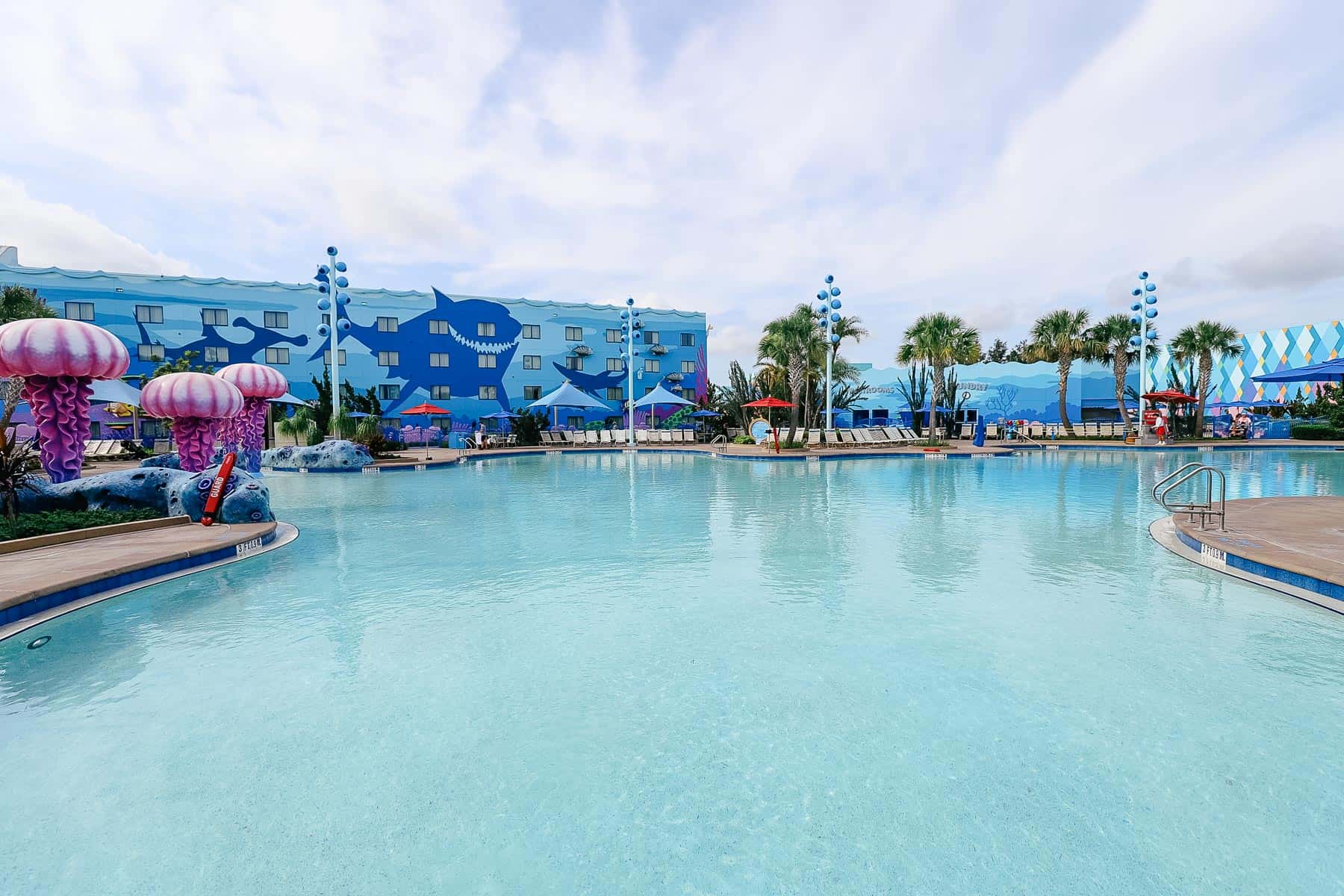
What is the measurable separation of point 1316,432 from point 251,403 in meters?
41.9

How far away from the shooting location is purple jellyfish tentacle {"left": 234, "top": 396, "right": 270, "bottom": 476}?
15.0 metres

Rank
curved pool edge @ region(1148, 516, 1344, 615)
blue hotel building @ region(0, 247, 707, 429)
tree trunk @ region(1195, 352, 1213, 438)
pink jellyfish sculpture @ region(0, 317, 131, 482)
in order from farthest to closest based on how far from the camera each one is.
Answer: blue hotel building @ region(0, 247, 707, 429) → tree trunk @ region(1195, 352, 1213, 438) → pink jellyfish sculpture @ region(0, 317, 131, 482) → curved pool edge @ region(1148, 516, 1344, 615)

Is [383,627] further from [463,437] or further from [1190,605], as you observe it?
[463,437]

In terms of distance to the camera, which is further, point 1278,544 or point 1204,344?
point 1204,344

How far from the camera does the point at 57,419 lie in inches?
364

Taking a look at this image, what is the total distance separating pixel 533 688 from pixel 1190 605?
5.21 metres

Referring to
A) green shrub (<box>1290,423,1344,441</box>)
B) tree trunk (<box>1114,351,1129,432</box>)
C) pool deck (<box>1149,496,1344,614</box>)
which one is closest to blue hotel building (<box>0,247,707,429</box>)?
tree trunk (<box>1114,351,1129,432</box>)

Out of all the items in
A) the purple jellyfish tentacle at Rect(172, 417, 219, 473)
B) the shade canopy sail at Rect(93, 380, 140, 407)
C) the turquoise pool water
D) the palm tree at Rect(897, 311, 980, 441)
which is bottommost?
the turquoise pool water

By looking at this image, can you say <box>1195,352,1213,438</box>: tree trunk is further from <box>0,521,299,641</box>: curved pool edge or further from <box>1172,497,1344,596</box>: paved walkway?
<box>0,521,299,641</box>: curved pool edge

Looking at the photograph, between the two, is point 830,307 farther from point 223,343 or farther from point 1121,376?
point 223,343

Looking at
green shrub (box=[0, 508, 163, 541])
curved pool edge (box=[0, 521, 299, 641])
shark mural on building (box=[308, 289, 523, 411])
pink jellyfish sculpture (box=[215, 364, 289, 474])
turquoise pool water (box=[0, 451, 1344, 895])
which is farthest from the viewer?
shark mural on building (box=[308, 289, 523, 411])

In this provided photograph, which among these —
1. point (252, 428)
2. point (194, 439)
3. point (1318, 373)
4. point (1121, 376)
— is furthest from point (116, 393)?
point (1121, 376)

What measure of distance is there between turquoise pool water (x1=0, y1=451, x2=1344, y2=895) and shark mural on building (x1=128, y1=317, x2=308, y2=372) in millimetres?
33186

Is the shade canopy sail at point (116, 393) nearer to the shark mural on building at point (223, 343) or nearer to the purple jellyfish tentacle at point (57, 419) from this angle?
the shark mural on building at point (223, 343)
